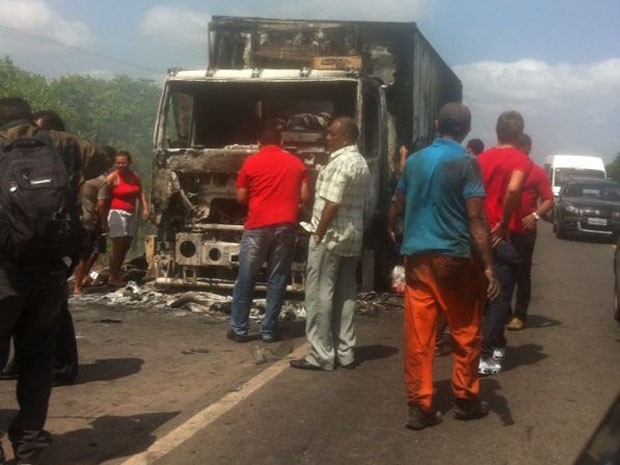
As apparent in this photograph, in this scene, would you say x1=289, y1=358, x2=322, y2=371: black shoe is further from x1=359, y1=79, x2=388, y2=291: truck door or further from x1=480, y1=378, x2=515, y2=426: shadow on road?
x1=359, y1=79, x2=388, y2=291: truck door

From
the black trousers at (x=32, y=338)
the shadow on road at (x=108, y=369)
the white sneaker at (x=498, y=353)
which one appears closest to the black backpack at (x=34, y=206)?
the black trousers at (x=32, y=338)

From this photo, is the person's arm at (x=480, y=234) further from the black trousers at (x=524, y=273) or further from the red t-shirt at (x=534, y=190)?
the red t-shirt at (x=534, y=190)

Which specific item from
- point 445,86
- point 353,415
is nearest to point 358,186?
point 353,415

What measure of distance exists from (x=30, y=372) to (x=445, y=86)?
14701 millimetres

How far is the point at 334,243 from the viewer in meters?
7.10

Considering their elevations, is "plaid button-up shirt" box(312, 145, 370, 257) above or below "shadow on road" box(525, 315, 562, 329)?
above

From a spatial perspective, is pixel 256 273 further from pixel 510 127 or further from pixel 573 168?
pixel 573 168

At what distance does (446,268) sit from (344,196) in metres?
1.63

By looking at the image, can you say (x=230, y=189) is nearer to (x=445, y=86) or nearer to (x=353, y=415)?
(x=353, y=415)

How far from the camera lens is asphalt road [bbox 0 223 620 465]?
5.14m

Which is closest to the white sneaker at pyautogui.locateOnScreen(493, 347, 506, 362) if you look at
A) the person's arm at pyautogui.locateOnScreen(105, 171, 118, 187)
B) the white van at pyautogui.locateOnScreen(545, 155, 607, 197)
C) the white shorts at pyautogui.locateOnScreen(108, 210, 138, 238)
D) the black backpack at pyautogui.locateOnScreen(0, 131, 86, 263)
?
the black backpack at pyautogui.locateOnScreen(0, 131, 86, 263)

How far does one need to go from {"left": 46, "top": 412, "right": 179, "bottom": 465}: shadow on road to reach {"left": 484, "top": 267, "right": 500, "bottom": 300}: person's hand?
84.7 inches

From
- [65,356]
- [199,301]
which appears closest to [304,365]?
[65,356]

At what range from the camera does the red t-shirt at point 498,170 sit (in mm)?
7199
